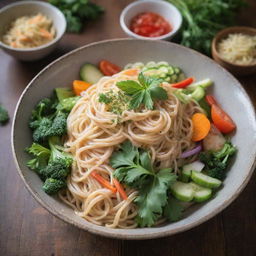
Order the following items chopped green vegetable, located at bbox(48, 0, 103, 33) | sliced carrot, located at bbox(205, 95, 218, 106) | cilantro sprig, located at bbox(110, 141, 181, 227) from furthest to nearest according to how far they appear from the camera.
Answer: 1. chopped green vegetable, located at bbox(48, 0, 103, 33)
2. sliced carrot, located at bbox(205, 95, 218, 106)
3. cilantro sprig, located at bbox(110, 141, 181, 227)

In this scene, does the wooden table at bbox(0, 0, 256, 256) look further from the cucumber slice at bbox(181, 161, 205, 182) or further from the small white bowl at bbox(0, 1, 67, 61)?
the small white bowl at bbox(0, 1, 67, 61)

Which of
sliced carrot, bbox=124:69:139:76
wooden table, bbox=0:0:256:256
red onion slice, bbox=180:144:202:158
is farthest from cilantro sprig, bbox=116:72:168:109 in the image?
wooden table, bbox=0:0:256:256

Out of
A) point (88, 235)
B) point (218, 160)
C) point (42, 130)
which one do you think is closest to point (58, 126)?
point (42, 130)

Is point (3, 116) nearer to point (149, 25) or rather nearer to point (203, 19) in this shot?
point (149, 25)

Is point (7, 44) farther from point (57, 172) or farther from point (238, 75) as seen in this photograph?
point (238, 75)

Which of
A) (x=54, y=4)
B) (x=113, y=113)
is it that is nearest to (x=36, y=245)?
(x=113, y=113)
